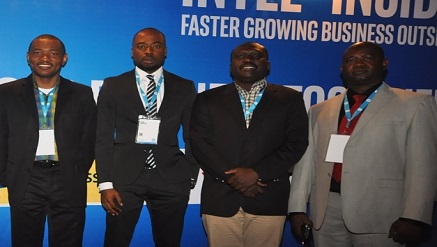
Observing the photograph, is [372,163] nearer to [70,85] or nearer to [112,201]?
[112,201]

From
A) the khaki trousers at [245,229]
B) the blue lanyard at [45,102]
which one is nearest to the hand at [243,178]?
the khaki trousers at [245,229]

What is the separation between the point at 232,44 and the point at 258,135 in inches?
49.9

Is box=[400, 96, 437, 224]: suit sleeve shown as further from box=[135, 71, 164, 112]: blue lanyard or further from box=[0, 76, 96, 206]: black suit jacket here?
box=[0, 76, 96, 206]: black suit jacket

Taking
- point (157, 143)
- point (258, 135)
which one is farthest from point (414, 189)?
point (157, 143)

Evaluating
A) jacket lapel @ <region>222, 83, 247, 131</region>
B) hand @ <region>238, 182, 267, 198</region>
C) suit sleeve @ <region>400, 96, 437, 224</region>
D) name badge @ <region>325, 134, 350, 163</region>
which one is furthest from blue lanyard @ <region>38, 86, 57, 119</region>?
suit sleeve @ <region>400, 96, 437, 224</region>

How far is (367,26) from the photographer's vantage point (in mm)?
4457

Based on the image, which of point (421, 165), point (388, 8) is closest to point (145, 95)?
point (421, 165)

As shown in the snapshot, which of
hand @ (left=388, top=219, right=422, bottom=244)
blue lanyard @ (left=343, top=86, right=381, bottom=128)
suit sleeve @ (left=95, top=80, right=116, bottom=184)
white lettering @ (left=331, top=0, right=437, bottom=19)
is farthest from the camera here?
white lettering @ (left=331, top=0, right=437, bottom=19)

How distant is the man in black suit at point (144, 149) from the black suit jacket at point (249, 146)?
0.77ft

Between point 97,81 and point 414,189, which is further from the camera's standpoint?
point 97,81

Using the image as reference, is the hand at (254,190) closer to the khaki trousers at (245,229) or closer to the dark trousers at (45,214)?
the khaki trousers at (245,229)

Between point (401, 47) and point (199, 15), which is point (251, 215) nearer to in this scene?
point (199, 15)

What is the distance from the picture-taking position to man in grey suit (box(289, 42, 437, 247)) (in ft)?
9.71

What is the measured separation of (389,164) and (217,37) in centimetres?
192
